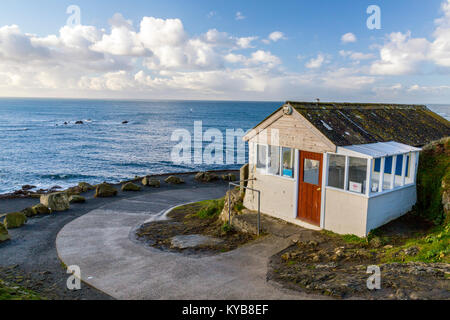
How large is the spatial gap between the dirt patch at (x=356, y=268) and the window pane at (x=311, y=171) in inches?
81.3

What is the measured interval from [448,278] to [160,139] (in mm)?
74487

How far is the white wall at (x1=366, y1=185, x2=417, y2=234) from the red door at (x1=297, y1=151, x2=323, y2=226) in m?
1.94

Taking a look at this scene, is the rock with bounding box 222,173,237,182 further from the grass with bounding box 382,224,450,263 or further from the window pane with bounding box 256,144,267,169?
the grass with bounding box 382,224,450,263

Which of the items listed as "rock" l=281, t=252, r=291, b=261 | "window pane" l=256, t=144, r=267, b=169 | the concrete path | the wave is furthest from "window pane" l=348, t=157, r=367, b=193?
the wave

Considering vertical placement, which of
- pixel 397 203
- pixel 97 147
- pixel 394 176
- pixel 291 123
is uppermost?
pixel 291 123

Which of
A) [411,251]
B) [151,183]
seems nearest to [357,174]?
[411,251]

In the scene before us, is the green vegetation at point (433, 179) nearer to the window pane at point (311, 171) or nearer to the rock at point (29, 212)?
the window pane at point (311, 171)

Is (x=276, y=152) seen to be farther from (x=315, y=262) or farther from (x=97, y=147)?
(x=97, y=147)

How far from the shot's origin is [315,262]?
10.2 metres

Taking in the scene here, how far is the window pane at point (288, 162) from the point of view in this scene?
13.8 meters

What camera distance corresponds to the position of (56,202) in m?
20.8

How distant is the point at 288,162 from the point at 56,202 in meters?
15.2
